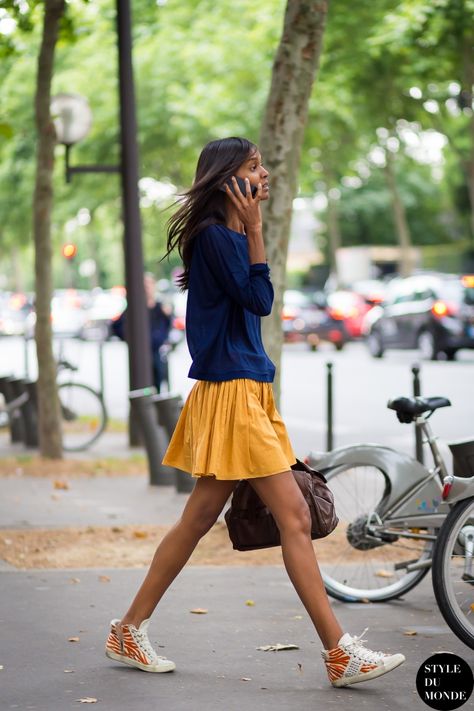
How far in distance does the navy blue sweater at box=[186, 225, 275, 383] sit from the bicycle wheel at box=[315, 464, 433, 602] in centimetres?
158

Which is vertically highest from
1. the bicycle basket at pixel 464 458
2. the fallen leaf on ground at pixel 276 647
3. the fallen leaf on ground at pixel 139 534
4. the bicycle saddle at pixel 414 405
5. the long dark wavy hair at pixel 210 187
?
the long dark wavy hair at pixel 210 187

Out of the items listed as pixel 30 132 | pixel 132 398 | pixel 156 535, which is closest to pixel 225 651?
pixel 156 535

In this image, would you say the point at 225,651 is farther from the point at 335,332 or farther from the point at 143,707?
the point at 335,332

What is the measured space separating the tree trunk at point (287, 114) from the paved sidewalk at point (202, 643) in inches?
74.8

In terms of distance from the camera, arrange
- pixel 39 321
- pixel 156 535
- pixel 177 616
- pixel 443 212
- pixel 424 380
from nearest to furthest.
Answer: pixel 177 616
pixel 156 535
pixel 39 321
pixel 424 380
pixel 443 212

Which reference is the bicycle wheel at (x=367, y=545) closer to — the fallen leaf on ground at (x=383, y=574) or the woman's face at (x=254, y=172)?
the fallen leaf on ground at (x=383, y=574)

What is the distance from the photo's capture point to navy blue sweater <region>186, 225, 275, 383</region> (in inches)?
190

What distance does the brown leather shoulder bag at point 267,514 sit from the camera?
16.3ft

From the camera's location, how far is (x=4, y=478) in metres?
11.5

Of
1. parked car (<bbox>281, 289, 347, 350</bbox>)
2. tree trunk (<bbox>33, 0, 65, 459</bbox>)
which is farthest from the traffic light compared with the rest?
parked car (<bbox>281, 289, 347, 350</bbox>)

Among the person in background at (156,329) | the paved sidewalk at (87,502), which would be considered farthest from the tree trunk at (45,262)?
the person in background at (156,329)

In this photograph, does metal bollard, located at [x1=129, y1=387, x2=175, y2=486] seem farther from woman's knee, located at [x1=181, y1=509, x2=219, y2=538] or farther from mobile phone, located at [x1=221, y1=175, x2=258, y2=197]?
mobile phone, located at [x1=221, y1=175, x2=258, y2=197]

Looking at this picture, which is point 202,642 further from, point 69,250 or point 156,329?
point 69,250

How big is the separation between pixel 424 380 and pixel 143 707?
1730cm
